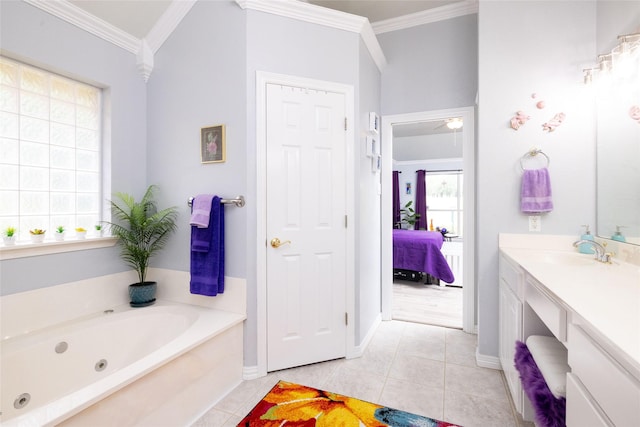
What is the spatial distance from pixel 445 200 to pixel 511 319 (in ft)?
18.9

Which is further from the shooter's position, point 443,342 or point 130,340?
point 443,342

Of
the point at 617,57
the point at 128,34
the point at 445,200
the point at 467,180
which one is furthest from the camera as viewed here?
the point at 445,200

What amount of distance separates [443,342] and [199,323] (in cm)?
207

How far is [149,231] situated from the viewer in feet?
7.75

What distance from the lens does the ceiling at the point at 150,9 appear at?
7.12 ft

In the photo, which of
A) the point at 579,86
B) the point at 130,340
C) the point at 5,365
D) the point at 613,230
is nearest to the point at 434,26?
the point at 579,86

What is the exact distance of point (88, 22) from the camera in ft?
7.13

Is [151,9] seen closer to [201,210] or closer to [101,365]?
[201,210]

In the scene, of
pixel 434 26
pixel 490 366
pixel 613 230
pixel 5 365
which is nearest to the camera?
pixel 5 365

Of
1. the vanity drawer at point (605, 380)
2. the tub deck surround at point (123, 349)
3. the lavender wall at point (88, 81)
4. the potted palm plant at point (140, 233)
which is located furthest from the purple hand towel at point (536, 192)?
the lavender wall at point (88, 81)

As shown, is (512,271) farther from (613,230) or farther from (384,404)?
(384,404)

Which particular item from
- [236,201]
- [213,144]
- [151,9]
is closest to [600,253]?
[236,201]

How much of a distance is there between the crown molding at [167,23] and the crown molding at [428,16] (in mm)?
1827

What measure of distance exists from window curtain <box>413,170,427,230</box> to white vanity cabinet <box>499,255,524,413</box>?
519 centimetres
